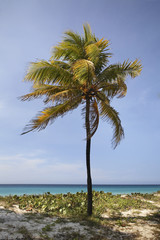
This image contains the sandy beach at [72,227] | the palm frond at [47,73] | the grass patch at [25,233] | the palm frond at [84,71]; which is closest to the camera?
the grass patch at [25,233]

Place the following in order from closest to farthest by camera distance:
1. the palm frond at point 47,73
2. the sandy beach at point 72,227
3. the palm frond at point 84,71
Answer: the sandy beach at point 72,227
the palm frond at point 84,71
the palm frond at point 47,73

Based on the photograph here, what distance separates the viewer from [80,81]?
8336 mm

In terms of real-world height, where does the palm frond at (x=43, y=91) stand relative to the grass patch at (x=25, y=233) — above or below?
above

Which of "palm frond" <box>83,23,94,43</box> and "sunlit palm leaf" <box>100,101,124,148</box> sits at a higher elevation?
"palm frond" <box>83,23,94,43</box>

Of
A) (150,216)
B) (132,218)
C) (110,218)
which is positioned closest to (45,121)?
(110,218)

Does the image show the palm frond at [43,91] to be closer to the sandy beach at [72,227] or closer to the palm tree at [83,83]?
the palm tree at [83,83]

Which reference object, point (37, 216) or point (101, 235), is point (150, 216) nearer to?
point (101, 235)

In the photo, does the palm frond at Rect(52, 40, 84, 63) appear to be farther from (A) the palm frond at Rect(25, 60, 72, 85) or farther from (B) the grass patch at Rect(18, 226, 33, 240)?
(B) the grass patch at Rect(18, 226, 33, 240)

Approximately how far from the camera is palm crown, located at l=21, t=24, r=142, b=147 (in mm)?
8453

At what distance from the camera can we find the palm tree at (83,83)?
8469 millimetres

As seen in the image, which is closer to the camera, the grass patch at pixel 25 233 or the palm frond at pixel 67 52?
the grass patch at pixel 25 233

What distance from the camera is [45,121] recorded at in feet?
27.6

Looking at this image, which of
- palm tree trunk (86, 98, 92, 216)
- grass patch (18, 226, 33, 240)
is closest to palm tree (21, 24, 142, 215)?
palm tree trunk (86, 98, 92, 216)

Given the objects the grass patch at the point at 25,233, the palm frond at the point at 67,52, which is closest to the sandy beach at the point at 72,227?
the grass patch at the point at 25,233
